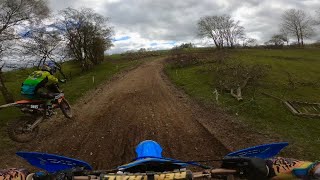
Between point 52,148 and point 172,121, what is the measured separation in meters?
4.93

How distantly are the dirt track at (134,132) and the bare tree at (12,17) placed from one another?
6219mm

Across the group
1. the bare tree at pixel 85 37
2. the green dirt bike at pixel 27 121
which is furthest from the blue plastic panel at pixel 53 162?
the bare tree at pixel 85 37

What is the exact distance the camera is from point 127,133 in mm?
11883

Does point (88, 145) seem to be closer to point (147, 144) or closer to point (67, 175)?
point (147, 144)

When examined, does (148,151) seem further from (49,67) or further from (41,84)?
(49,67)

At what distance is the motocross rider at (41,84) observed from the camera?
36.1ft

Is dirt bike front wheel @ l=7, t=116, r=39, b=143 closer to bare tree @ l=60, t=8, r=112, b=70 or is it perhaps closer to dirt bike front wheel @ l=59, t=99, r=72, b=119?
dirt bike front wheel @ l=59, t=99, r=72, b=119

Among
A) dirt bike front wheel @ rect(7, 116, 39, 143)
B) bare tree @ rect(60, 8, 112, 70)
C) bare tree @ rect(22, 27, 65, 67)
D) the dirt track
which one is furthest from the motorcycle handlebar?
bare tree @ rect(60, 8, 112, 70)

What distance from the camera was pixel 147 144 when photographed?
5176 millimetres

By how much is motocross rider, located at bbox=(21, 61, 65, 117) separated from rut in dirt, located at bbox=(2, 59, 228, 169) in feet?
4.87

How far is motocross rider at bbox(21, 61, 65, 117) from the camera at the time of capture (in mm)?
11016

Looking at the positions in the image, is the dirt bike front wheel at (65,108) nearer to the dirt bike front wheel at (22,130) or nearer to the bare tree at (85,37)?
the dirt bike front wheel at (22,130)

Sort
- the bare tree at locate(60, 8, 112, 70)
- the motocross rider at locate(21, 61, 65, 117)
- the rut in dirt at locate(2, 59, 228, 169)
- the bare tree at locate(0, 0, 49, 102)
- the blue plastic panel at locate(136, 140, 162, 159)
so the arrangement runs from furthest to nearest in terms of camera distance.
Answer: the bare tree at locate(60, 8, 112, 70) → the bare tree at locate(0, 0, 49, 102) → the motocross rider at locate(21, 61, 65, 117) → the rut in dirt at locate(2, 59, 228, 169) → the blue plastic panel at locate(136, 140, 162, 159)

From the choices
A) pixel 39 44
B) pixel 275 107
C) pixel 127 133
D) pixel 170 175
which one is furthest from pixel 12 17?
pixel 170 175
